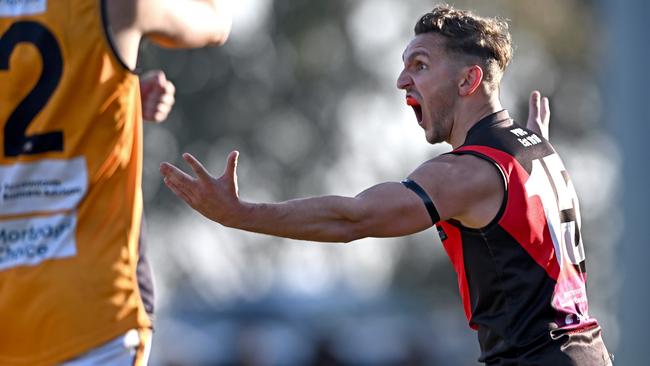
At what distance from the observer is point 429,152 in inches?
1076

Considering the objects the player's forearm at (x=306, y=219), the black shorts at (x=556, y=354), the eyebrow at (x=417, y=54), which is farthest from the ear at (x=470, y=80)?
the black shorts at (x=556, y=354)

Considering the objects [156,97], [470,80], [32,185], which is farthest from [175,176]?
[470,80]

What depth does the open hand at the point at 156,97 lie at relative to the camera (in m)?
5.78

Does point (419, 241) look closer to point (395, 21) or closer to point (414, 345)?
point (395, 21)

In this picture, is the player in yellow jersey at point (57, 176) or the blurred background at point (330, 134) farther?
the blurred background at point (330, 134)

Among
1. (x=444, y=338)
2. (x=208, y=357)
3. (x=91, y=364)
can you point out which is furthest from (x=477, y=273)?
(x=444, y=338)

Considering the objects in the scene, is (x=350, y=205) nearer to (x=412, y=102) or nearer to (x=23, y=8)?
(x=412, y=102)

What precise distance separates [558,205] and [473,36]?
0.87 meters

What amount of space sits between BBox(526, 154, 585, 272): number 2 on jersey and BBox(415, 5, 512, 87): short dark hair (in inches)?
20.1

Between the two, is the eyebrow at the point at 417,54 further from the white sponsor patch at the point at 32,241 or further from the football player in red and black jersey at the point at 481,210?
the white sponsor patch at the point at 32,241

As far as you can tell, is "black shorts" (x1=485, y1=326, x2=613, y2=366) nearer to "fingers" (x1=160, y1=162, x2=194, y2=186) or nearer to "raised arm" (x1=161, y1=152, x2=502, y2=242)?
"raised arm" (x1=161, y1=152, x2=502, y2=242)

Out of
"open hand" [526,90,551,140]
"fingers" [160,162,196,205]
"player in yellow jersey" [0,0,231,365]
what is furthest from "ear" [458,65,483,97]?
"player in yellow jersey" [0,0,231,365]

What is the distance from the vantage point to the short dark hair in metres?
6.49

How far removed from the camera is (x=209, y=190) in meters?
5.42
